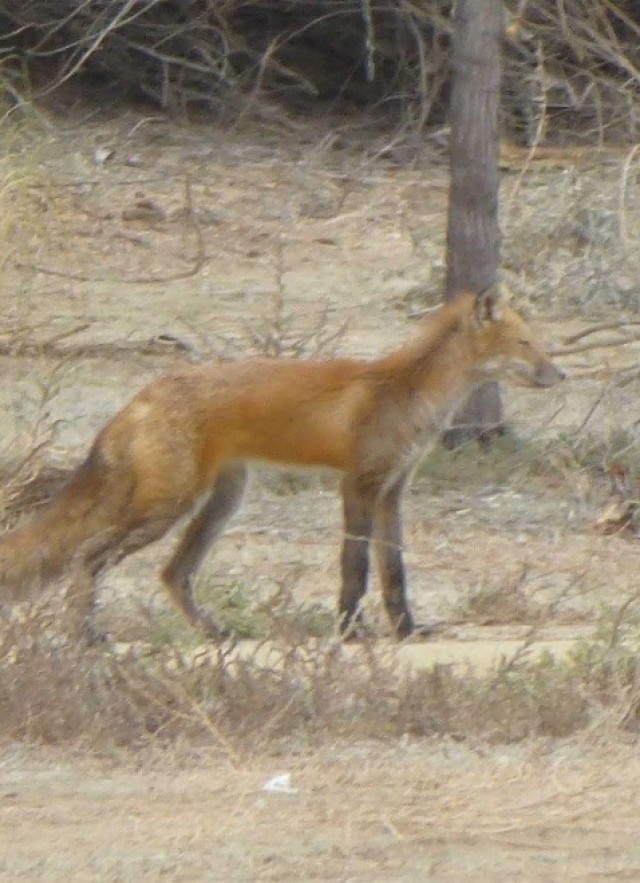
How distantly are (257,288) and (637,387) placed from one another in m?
2.97

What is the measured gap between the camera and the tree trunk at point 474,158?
34.3ft

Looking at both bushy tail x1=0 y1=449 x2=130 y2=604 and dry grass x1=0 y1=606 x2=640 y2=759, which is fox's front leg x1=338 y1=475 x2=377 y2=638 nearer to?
bushy tail x1=0 y1=449 x2=130 y2=604

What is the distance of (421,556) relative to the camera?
9922 millimetres

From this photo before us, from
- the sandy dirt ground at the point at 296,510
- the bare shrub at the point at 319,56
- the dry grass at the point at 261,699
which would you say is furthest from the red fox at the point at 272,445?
the bare shrub at the point at 319,56

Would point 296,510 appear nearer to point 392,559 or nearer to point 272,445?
point 392,559

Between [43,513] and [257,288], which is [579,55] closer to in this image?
[257,288]

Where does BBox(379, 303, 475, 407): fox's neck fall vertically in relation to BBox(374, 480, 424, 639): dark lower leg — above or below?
above

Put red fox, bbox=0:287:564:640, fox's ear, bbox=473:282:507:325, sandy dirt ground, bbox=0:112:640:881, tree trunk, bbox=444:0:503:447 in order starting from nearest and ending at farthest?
sandy dirt ground, bbox=0:112:640:881 → red fox, bbox=0:287:564:640 → fox's ear, bbox=473:282:507:325 → tree trunk, bbox=444:0:503:447

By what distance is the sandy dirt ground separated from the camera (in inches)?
208

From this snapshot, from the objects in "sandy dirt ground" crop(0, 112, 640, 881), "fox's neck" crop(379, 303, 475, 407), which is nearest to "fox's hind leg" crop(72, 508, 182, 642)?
"sandy dirt ground" crop(0, 112, 640, 881)

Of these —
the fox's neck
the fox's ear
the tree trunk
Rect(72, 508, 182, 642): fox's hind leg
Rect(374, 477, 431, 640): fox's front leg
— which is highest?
the tree trunk

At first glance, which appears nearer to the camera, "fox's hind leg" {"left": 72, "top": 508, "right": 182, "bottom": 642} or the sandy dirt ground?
the sandy dirt ground

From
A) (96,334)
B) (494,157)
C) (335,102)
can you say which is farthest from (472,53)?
(335,102)

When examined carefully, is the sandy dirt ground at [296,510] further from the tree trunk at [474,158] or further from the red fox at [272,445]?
the tree trunk at [474,158]
